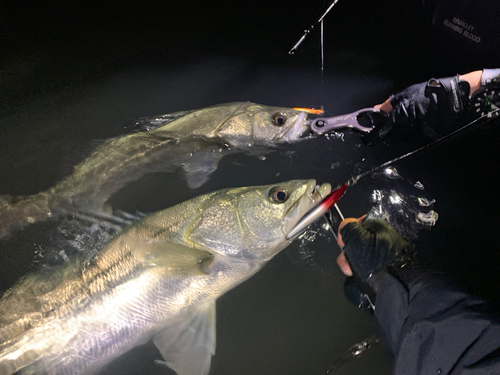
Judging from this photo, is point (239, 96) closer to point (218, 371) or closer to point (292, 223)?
point (292, 223)

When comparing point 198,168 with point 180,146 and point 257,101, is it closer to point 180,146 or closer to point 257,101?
point 180,146

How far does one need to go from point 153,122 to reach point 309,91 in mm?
1737

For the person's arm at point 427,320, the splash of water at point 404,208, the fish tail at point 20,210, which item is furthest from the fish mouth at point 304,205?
the fish tail at point 20,210

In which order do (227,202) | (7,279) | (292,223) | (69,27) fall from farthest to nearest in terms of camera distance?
(69,27) → (7,279) → (227,202) → (292,223)

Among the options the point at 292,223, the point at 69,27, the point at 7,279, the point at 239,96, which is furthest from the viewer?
the point at 69,27

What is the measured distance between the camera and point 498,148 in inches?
92.8

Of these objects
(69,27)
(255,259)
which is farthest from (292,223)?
(69,27)

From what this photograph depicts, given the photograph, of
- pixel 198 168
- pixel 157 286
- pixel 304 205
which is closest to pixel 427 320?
pixel 304 205

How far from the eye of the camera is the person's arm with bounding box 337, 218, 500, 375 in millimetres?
896

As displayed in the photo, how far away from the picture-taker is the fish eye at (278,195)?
1594mm

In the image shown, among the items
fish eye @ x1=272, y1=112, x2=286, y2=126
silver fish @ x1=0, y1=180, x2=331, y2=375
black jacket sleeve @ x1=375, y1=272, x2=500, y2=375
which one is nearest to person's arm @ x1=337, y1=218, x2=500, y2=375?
black jacket sleeve @ x1=375, y1=272, x2=500, y2=375

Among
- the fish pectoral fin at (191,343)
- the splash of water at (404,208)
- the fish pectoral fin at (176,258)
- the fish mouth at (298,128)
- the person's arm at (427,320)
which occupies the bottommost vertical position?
the fish pectoral fin at (191,343)

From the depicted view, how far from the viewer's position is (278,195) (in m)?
1.60

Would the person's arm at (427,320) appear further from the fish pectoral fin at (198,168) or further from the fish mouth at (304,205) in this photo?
the fish pectoral fin at (198,168)
